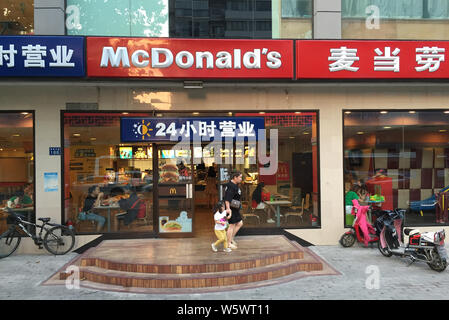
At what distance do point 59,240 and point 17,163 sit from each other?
2383mm

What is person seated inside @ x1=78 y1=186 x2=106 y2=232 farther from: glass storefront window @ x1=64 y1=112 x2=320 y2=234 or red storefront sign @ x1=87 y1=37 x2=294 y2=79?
red storefront sign @ x1=87 y1=37 x2=294 y2=79

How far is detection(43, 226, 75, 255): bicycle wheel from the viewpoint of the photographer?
880 cm

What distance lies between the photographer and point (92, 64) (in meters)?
8.41

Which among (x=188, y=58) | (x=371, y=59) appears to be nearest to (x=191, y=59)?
(x=188, y=58)

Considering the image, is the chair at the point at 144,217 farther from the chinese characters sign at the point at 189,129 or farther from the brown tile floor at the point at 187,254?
the chinese characters sign at the point at 189,129

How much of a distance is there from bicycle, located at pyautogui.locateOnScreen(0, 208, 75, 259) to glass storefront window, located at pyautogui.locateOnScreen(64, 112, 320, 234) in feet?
1.64

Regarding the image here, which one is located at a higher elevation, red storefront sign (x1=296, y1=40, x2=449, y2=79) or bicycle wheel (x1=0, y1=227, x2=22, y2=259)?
red storefront sign (x1=296, y1=40, x2=449, y2=79)

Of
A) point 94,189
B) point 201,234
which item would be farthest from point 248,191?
point 94,189

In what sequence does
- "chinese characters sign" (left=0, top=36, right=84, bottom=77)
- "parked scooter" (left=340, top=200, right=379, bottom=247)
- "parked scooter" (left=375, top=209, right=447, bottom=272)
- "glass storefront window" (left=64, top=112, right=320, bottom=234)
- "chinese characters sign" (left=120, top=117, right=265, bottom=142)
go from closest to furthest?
"parked scooter" (left=375, top=209, right=447, bottom=272)
"chinese characters sign" (left=0, top=36, right=84, bottom=77)
"parked scooter" (left=340, top=200, right=379, bottom=247)
"chinese characters sign" (left=120, top=117, right=265, bottom=142)
"glass storefront window" (left=64, top=112, right=320, bottom=234)

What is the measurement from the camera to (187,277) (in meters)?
6.65

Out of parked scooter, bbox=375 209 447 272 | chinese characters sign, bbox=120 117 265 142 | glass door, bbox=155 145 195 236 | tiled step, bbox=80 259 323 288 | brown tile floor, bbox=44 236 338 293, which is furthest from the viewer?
glass door, bbox=155 145 195 236

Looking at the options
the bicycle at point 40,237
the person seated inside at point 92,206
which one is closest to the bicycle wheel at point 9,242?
the bicycle at point 40,237

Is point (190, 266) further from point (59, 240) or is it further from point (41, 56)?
point (41, 56)

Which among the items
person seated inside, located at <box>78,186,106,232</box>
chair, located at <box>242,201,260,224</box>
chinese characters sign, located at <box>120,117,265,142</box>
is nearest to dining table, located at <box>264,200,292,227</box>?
chair, located at <box>242,201,260,224</box>
